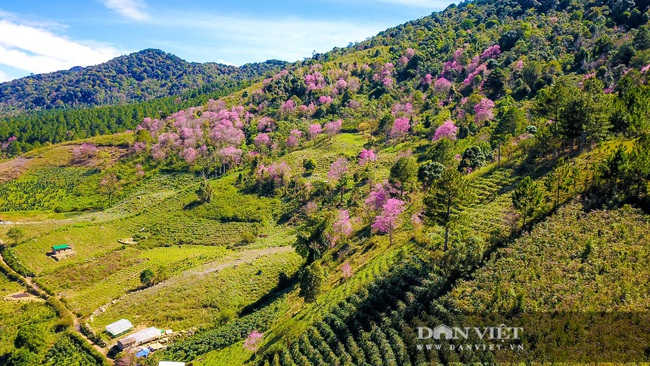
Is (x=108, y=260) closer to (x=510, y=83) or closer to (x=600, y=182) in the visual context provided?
(x=600, y=182)

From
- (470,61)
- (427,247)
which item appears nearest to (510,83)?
(470,61)

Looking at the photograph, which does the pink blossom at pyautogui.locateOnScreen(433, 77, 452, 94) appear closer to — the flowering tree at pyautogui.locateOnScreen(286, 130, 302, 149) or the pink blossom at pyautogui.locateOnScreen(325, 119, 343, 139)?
the pink blossom at pyautogui.locateOnScreen(325, 119, 343, 139)

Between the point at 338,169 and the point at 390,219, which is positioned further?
the point at 338,169

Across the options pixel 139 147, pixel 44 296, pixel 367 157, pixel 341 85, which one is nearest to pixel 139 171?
pixel 139 147

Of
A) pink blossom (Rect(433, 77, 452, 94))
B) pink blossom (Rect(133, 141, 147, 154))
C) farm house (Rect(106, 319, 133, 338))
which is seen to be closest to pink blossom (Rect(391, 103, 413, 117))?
pink blossom (Rect(433, 77, 452, 94))

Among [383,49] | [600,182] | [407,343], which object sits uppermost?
[383,49]

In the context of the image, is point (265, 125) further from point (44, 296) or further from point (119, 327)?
point (119, 327)

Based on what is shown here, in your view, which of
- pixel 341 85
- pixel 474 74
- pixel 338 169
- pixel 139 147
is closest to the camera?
pixel 338 169
